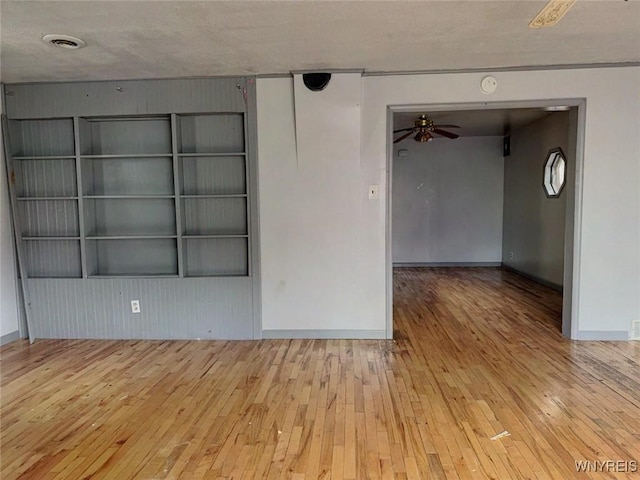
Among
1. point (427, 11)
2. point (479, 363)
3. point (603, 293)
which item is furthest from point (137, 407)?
point (603, 293)

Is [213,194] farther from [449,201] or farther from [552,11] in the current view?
[449,201]

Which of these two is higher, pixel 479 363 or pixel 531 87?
pixel 531 87

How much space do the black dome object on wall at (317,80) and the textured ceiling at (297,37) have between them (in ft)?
0.32

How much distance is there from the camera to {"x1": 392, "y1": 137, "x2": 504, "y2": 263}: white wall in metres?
7.31

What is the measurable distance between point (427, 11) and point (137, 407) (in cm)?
299

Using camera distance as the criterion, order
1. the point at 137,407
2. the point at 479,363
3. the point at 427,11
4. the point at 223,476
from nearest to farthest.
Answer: the point at 223,476 < the point at 427,11 < the point at 137,407 < the point at 479,363

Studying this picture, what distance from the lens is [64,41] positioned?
256 centimetres

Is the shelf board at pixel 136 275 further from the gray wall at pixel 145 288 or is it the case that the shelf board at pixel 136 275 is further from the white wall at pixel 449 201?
the white wall at pixel 449 201

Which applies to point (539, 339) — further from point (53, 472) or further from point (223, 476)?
point (53, 472)

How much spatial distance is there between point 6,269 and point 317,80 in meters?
3.40

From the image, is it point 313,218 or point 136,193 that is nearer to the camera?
point 313,218

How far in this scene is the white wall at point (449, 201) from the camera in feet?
24.0

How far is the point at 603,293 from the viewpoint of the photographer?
3.37 metres

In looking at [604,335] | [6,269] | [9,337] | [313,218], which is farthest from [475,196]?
[9,337]
